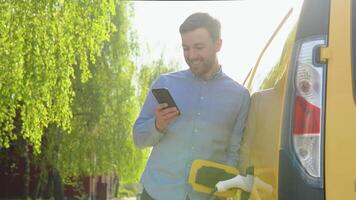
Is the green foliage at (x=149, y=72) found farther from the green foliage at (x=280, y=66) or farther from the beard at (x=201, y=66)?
the green foliage at (x=280, y=66)

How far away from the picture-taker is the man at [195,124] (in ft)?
9.84

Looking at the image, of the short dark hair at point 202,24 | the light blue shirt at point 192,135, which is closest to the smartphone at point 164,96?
the light blue shirt at point 192,135

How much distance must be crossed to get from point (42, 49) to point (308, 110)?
695cm

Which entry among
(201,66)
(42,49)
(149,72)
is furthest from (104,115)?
(201,66)

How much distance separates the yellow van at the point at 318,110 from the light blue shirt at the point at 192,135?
2.35ft

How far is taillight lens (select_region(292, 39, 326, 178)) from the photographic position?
2.12 m

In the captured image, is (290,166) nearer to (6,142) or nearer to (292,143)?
(292,143)

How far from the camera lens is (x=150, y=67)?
25859mm

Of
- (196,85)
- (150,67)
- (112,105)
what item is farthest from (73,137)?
(196,85)

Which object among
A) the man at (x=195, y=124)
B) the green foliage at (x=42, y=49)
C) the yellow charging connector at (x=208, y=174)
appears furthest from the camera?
the green foliage at (x=42, y=49)

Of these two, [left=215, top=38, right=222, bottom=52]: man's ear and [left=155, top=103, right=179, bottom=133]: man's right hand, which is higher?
[left=215, top=38, right=222, bottom=52]: man's ear

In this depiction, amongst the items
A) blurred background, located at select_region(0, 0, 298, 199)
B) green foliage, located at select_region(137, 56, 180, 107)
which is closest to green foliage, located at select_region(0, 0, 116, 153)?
blurred background, located at select_region(0, 0, 298, 199)

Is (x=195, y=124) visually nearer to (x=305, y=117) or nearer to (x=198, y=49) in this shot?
(x=198, y=49)

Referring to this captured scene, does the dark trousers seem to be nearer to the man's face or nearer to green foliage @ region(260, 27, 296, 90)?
the man's face
